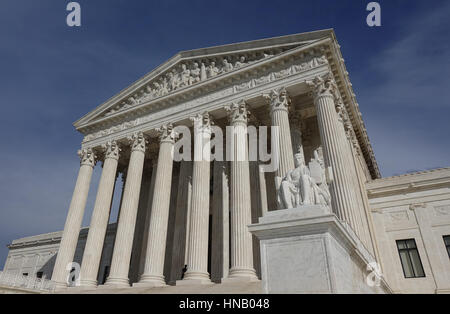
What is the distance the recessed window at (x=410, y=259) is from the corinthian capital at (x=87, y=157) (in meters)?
27.9

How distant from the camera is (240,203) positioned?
2031 centimetres

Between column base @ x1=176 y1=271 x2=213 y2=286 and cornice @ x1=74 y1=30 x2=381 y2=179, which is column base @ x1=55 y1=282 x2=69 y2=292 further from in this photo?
cornice @ x1=74 y1=30 x2=381 y2=179

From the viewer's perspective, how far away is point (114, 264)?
23484 millimetres

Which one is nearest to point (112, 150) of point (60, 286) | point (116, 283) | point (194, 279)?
point (60, 286)

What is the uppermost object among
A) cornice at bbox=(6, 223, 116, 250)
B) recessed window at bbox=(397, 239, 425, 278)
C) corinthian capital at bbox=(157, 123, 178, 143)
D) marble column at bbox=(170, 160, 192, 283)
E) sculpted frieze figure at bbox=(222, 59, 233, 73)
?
sculpted frieze figure at bbox=(222, 59, 233, 73)

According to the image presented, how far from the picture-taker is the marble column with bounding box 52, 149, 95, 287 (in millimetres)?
25709

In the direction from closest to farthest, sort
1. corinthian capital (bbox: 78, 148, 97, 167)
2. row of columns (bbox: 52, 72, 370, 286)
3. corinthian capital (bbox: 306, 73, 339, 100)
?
row of columns (bbox: 52, 72, 370, 286), corinthian capital (bbox: 306, 73, 339, 100), corinthian capital (bbox: 78, 148, 97, 167)

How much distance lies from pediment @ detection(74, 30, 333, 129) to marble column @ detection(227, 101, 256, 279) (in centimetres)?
436

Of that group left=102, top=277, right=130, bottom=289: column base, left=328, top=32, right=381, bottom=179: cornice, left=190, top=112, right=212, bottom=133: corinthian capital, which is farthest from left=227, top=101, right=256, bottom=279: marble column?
left=102, top=277, right=130, bottom=289: column base

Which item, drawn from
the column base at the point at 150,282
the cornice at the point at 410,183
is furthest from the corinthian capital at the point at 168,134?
the cornice at the point at 410,183

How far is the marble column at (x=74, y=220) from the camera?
25.7 m

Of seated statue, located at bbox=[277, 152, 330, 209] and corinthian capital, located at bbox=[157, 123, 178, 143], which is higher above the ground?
corinthian capital, located at bbox=[157, 123, 178, 143]

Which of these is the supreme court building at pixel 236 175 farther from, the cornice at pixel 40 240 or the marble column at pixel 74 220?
the cornice at pixel 40 240

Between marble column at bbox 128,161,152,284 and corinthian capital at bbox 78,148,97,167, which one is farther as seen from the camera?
corinthian capital at bbox 78,148,97,167
